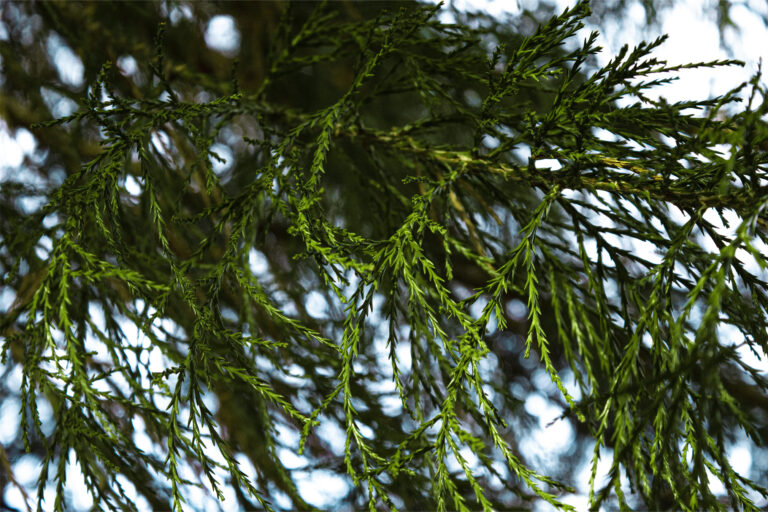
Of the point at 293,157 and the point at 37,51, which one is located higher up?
the point at 37,51

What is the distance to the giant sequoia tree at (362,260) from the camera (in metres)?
0.97

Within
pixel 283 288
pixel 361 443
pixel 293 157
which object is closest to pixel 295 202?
pixel 293 157

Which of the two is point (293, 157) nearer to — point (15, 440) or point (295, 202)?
point (295, 202)

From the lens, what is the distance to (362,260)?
146cm

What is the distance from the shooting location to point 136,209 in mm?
2217

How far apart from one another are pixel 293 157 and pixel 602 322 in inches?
26.4

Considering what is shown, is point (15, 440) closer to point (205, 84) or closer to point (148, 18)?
point (205, 84)

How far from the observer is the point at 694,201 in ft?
3.48

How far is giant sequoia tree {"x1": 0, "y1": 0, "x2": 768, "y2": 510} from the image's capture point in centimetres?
97

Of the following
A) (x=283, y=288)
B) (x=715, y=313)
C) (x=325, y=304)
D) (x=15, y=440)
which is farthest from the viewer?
(x=325, y=304)

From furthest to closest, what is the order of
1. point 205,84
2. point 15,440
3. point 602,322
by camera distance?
point 15,440, point 205,84, point 602,322

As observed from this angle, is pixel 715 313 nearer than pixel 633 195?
Yes

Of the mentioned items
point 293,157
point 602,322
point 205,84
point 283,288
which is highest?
point 205,84

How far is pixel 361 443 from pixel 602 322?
0.50 m
